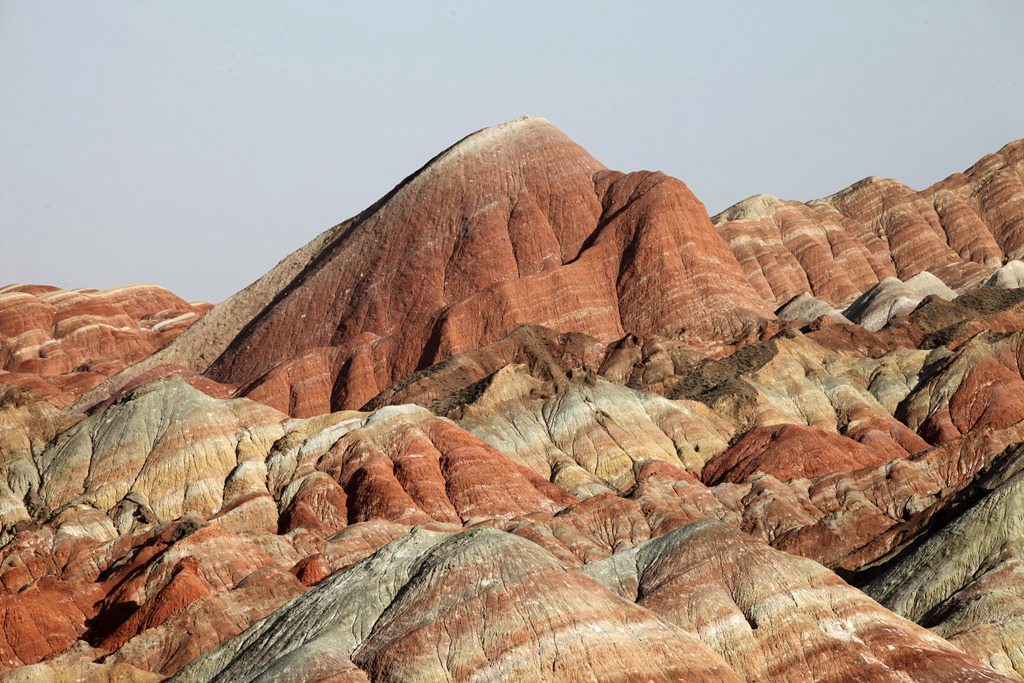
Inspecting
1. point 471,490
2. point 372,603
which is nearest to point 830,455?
point 471,490

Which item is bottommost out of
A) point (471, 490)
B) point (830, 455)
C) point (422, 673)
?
point (830, 455)

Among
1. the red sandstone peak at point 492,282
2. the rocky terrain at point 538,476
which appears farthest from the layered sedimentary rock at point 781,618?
the red sandstone peak at point 492,282

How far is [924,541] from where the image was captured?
306 ft

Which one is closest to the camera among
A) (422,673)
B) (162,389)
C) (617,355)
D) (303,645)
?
(422,673)

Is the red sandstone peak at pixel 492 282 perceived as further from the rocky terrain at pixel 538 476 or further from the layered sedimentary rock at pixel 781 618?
the layered sedimentary rock at pixel 781 618

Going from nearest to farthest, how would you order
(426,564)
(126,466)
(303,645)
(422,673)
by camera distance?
1. (422,673)
2. (303,645)
3. (426,564)
4. (126,466)

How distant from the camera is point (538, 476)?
13112cm

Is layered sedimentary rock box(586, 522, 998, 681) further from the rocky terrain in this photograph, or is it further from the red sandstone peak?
the red sandstone peak

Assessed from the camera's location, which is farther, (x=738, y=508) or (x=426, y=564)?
(x=738, y=508)

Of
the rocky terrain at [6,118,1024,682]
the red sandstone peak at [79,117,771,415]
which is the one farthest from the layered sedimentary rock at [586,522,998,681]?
the red sandstone peak at [79,117,771,415]

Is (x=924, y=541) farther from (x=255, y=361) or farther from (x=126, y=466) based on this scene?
(x=255, y=361)

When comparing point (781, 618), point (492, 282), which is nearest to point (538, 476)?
point (492, 282)

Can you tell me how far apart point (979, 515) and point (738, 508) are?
3251 cm

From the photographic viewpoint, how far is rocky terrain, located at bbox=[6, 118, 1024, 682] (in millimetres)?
61844
